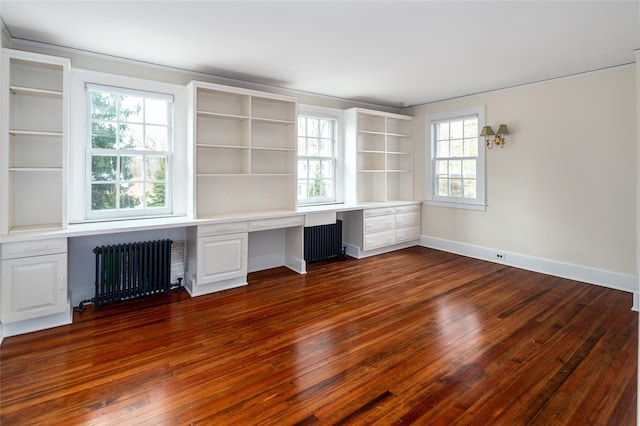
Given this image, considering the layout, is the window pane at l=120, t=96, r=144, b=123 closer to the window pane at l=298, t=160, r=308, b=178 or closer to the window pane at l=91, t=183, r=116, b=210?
the window pane at l=91, t=183, r=116, b=210

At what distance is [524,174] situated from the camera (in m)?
4.90

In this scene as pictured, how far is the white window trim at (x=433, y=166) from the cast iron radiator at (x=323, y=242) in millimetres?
1845

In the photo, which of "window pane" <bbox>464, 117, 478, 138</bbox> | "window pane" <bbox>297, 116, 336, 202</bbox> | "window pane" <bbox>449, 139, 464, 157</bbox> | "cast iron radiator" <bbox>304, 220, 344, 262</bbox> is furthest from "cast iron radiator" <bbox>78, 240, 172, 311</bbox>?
"window pane" <bbox>464, 117, 478, 138</bbox>

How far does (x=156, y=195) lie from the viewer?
4109mm

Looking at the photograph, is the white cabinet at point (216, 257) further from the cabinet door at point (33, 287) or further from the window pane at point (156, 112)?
the window pane at point (156, 112)

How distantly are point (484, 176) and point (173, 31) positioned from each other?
15.2 feet

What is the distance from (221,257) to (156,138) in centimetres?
160

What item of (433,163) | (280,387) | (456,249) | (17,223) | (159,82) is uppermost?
(159,82)

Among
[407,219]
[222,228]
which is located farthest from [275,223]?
Answer: [407,219]

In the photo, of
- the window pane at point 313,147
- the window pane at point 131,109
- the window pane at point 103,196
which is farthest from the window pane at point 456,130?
the window pane at point 103,196

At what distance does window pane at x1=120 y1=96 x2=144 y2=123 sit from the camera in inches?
151

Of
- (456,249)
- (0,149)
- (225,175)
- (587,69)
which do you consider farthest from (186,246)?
(587,69)

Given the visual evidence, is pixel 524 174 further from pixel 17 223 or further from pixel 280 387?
pixel 17 223

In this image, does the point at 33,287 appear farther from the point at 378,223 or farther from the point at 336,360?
the point at 378,223
